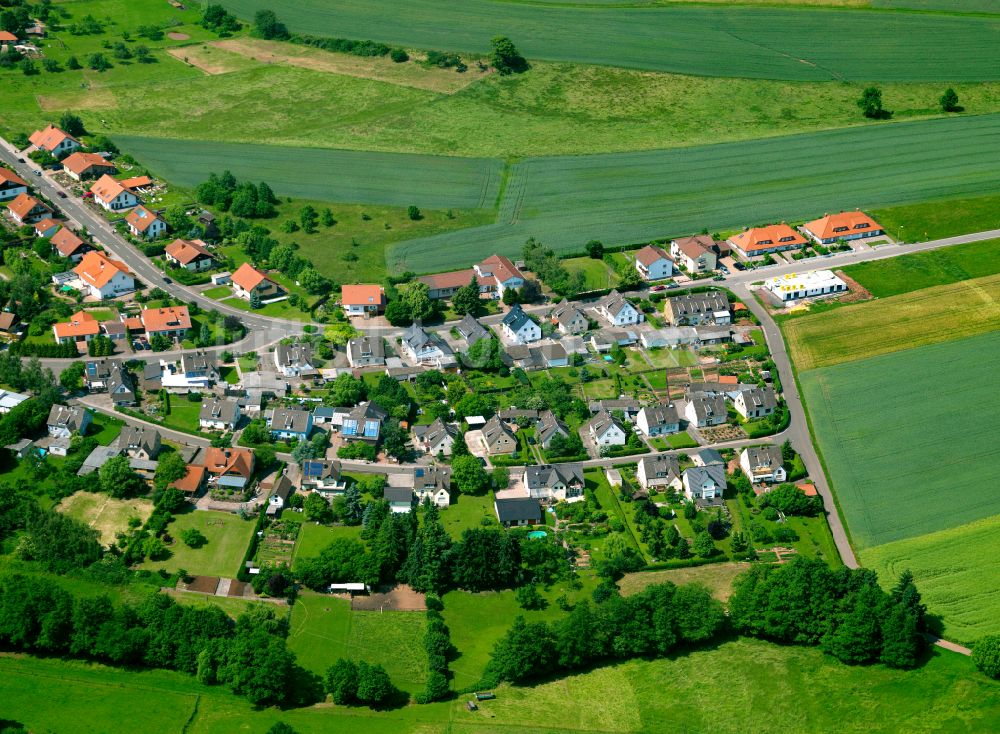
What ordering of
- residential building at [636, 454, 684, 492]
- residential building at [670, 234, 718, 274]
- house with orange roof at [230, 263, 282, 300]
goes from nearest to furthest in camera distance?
1. residential building at [636, 454, 684, 492]
2. house with orange roof at [230, 263, 282, 300]
3. residential building at [670, 234, 718, 274]

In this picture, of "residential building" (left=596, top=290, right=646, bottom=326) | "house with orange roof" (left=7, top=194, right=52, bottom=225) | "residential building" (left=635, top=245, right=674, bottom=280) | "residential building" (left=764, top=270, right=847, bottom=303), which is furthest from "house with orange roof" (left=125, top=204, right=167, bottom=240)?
"residential building" (left=764, top=270, right=847, bottom=303)

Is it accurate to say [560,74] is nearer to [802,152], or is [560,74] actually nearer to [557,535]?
[802,152]

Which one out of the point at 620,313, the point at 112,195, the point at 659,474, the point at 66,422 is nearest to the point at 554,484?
the point at 659,474

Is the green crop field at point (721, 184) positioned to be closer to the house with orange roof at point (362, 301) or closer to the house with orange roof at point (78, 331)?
the house with orange roof at point (362, 301)

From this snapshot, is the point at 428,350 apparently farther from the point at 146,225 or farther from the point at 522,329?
the point at 146,225

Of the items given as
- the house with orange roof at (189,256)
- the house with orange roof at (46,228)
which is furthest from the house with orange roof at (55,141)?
the house with orange roof at (189,256)

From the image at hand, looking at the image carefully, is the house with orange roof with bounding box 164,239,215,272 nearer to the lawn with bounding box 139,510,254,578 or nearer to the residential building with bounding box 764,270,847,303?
the lawn with bounding box 139,510,254,578

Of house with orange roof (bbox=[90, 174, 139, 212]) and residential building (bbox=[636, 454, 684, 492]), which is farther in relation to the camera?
house with orange roof (bbox=[90, 174, 139, 212])

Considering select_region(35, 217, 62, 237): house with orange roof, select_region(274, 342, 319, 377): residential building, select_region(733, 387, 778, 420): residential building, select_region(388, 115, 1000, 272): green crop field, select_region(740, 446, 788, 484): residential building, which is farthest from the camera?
select_region(388, 115, 1000, 272): green crop field
